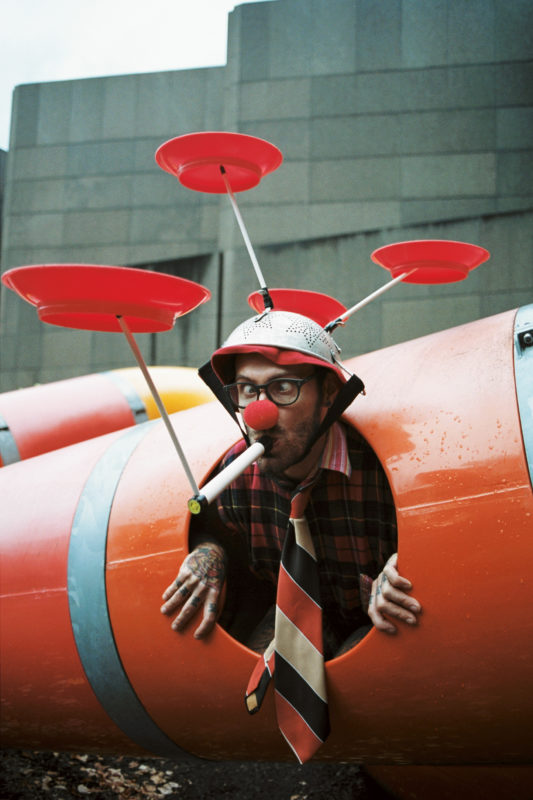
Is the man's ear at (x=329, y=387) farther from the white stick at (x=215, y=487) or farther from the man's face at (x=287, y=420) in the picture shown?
the white stick at (x=215, y=487)

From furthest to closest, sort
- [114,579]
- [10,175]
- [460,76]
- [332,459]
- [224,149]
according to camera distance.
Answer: [10,175]
[460,76]
[224,149]
[114,579]
[332,459]

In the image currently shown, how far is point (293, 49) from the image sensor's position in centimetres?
1003

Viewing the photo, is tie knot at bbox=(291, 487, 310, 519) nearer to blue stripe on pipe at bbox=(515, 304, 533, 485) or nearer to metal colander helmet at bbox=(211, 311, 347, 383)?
metal colander helmet at bbox=(211, 311, 347, 383)

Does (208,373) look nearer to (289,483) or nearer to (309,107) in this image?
(289,483)

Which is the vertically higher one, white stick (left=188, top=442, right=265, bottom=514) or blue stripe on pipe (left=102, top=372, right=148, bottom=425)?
blue stripe on pipe (left=102, top=372, right=148, bottom=425)

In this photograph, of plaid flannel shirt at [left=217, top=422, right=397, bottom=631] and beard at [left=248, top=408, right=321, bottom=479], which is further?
plaid flannel shirt at [left=217, top=422, right=397, bottom=631]

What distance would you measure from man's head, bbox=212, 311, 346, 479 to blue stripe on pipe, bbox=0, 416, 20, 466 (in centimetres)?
302

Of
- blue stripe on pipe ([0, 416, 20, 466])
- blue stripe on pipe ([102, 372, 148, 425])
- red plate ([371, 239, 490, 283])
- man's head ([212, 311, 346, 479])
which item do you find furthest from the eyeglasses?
blue stripe on pipe ([102, 372, 148, 425])

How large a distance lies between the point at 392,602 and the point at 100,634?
1.14 metres

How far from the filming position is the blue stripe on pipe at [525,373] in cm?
225

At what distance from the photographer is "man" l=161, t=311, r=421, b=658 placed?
246cm

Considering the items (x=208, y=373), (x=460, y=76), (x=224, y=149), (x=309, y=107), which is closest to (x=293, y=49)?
(x=309, y=107)

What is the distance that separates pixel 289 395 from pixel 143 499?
0.79m

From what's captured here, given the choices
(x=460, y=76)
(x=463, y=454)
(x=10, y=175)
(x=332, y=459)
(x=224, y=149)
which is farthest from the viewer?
(x=10, y=175)
